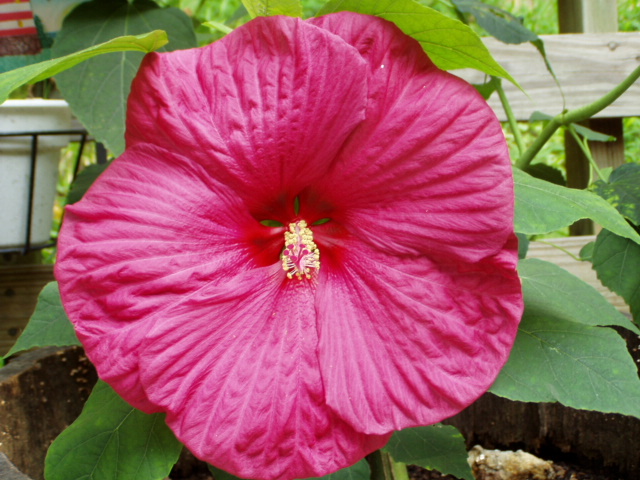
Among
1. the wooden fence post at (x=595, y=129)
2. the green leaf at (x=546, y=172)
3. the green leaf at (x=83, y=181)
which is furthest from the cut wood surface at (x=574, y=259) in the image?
the green leaf at (x=83, y=181)

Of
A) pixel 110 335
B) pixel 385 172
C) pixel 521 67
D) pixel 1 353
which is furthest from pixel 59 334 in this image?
pixel 521 67

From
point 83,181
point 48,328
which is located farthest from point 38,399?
point 83,181

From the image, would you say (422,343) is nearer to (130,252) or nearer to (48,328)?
(130,252)

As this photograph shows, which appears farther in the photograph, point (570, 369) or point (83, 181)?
point (83, 181)

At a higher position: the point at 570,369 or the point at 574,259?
the point at 570,369

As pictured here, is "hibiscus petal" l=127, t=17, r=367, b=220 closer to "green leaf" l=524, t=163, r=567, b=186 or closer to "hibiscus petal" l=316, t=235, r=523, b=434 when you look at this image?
"hibiscus petal" l=316, t=235, r=523, b=434

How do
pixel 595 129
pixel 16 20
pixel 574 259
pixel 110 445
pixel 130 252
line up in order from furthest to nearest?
1. pixel 595 129
2. pixel 574 259
3. pixel 16 20
4. pixel 110 445
5. pixel 130 252

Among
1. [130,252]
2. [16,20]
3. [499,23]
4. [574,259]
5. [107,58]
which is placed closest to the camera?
[130,252]

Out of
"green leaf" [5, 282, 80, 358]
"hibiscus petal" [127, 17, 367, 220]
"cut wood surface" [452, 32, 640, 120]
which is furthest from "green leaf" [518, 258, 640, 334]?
"cut wood surface" [452, 32, 640, 120]
